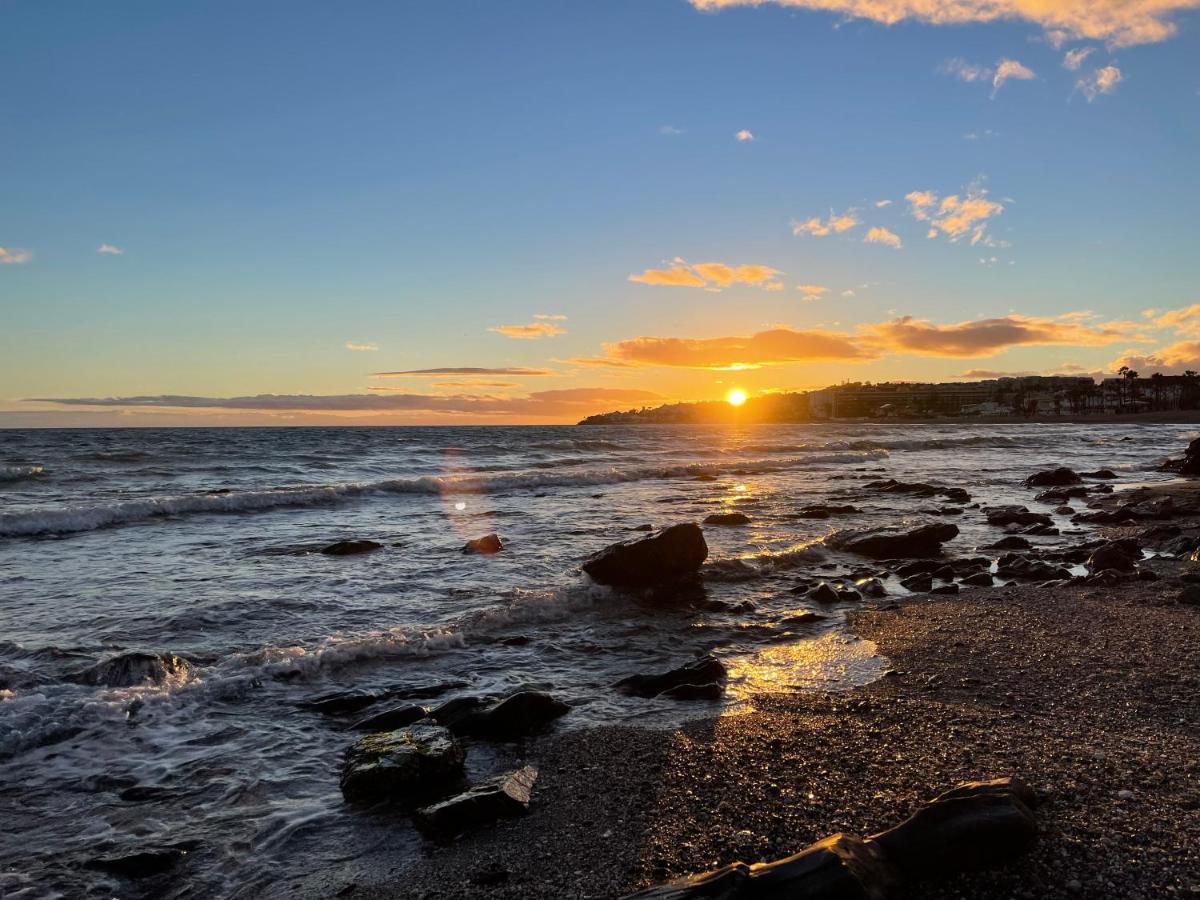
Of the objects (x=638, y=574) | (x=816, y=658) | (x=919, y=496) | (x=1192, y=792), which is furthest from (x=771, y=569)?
(x=919, y=496)

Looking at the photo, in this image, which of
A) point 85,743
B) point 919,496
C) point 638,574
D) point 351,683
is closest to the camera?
point 85,743

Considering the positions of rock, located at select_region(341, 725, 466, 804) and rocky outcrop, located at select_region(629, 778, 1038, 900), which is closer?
rocky outcrop, located at select_region(629, 778, 1038, 900)

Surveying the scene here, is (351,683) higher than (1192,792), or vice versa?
(1192,792)

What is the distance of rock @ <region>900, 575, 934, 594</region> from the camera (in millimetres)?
12344

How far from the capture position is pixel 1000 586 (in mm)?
12312

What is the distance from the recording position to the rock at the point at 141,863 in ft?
14.9

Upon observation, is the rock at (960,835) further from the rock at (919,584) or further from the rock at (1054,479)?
the rock at (1054,479)

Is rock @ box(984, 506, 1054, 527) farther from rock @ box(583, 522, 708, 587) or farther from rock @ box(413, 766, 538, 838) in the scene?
rock @ box(413, 766, 538, 838)

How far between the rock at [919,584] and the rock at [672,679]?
5947mm

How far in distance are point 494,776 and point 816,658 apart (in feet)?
14.9

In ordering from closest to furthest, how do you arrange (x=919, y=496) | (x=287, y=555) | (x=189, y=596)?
(x=189, y=596)
(x=287, y=555)
(x=919, y=496)

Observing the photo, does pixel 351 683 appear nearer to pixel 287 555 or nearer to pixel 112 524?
pixel 287 555

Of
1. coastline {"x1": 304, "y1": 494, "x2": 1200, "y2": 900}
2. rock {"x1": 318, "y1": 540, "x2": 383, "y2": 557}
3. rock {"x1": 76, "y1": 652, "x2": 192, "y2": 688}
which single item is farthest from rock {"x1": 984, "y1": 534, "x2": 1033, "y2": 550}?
rock {"x1": 76, "y1": 652, "x2": 192, "y2": 688}

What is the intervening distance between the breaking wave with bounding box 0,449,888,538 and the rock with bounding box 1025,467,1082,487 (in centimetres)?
1257
